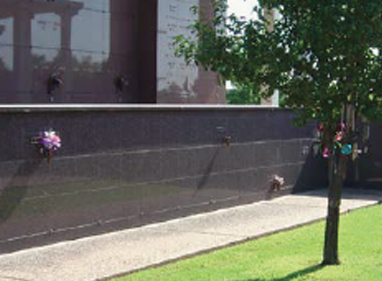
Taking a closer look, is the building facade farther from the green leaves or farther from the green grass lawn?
the green leaves

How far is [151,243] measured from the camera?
988cm

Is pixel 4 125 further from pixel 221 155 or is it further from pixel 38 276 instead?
pixel 221 155

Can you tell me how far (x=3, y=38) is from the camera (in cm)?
1202

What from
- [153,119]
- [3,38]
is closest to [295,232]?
[153,119]

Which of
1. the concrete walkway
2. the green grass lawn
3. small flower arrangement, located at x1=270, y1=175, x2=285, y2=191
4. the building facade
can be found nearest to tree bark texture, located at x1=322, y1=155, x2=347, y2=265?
the green grass lawn

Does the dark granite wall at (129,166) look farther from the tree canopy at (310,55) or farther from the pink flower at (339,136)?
the pink flower at (339,136)

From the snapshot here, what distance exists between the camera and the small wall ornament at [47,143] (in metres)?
9.45

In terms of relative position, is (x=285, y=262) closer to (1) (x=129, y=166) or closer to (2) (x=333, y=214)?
(2) (x=333, y=214)

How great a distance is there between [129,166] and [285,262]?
337cm

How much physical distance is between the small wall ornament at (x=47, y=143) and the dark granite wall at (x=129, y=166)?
7 centimetres

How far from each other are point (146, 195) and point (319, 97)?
4.63 meters

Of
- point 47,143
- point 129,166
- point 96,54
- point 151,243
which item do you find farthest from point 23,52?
point 151,243

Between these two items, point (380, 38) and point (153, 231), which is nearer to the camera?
point (380, 38)

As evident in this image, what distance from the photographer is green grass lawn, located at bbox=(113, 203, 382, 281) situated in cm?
786
